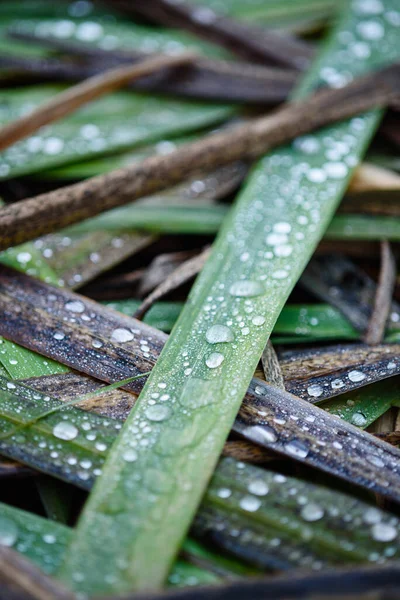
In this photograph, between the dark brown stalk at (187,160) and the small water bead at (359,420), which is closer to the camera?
the small water bead at (359,420)

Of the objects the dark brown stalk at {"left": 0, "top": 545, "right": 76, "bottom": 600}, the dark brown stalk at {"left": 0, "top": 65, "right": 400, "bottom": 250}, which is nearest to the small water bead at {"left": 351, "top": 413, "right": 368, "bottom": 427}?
the dark brown stalk at {"left": 0, "top": 545, "right": 76, "bottom": 600}

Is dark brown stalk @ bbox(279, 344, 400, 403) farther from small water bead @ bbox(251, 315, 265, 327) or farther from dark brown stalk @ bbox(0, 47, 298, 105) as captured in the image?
dark brown stalk @ bbox(0, 47, 298, 105)

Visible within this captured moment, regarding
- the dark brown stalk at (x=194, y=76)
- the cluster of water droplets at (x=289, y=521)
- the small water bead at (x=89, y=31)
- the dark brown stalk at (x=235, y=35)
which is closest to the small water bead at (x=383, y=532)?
the cluster of water droplets at (x=289, y=521)

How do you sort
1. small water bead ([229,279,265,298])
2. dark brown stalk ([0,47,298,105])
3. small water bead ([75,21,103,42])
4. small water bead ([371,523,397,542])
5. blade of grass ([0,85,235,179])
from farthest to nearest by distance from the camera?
small water bead ([75,21,103,42]), dark brown stalk ([0,47,298,105]), blade of grass ([0,85,235,179]), small water bead ([229,279,265,298]), small water bead ([371,523,397,542])

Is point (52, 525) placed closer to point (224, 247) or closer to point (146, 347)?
point (146, 347)

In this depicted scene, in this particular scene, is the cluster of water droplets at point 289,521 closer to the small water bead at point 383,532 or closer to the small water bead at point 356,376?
the small water bead at point 383,532
